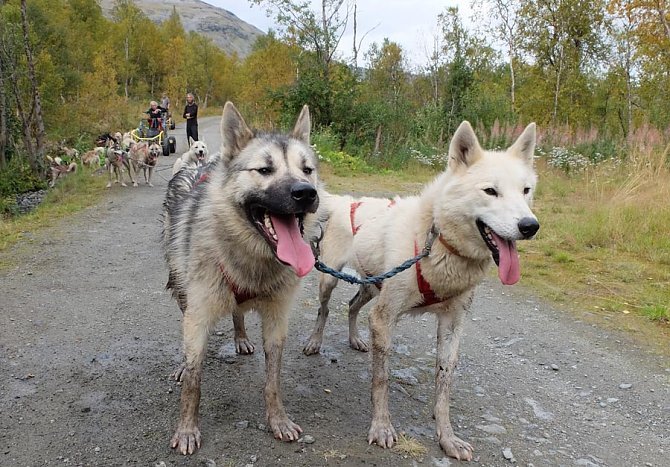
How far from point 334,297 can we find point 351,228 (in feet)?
6.24

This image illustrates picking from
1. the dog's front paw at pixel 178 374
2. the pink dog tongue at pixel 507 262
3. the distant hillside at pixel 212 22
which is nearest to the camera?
the pink dog tongue at pixel 507 262

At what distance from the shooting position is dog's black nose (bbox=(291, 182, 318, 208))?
2.42m

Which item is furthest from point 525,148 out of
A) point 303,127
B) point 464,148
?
point 303,127

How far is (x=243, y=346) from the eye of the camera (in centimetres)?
368

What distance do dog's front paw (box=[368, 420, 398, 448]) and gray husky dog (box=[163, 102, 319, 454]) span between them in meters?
0.43

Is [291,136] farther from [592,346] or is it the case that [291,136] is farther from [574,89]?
[574,89]

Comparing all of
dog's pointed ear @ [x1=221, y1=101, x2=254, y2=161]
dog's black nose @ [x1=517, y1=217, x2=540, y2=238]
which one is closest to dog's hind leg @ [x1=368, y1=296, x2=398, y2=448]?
dog's black nose @ [x1=517, y1=217, x2=540, y2=238]

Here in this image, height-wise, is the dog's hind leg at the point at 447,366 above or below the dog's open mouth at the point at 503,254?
below

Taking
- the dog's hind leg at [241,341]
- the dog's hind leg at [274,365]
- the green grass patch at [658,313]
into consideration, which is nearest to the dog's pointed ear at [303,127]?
the dog's hind leg at [274,365]

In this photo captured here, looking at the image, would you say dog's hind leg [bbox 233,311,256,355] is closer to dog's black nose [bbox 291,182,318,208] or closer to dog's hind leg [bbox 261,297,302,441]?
dog's hind leg [bbox 261,297,302,441]

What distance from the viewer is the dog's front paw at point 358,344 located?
3896 mm

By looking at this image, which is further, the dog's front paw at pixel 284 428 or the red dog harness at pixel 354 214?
the red dog harness at pixel 354 214

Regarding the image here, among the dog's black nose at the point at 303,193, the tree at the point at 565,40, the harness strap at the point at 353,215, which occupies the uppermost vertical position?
the tree at the point at 565,40

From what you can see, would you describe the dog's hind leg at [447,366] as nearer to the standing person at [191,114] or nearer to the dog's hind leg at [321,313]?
the dog's hind leg at [321,313]
